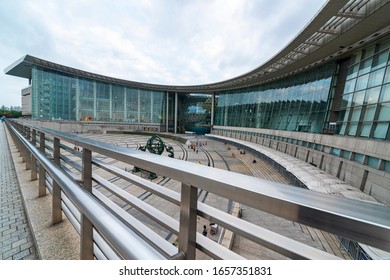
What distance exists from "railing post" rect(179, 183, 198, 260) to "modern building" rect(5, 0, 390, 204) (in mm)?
11807

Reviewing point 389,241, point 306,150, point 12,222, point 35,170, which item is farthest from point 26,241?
point 306,150

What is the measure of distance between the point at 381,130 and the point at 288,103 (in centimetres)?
1341

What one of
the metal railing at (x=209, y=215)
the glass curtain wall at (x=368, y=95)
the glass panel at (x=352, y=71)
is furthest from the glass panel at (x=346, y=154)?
the metal railing at (x=209, y=215)

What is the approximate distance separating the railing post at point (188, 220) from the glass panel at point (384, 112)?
13676 millimetres

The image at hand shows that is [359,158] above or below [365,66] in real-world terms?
below

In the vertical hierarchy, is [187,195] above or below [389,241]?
below

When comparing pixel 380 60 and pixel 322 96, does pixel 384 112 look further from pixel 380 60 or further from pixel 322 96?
pixel 322 96

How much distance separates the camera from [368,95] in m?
11.4

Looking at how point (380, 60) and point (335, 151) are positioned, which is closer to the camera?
point (380, 60)

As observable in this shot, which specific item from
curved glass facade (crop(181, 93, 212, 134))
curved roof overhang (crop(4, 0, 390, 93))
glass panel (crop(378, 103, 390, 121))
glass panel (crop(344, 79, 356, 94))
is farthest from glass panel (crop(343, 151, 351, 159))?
curved glass facade (crop(181, 93, 212, 134))

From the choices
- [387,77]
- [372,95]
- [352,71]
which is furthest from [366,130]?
[352,71]
